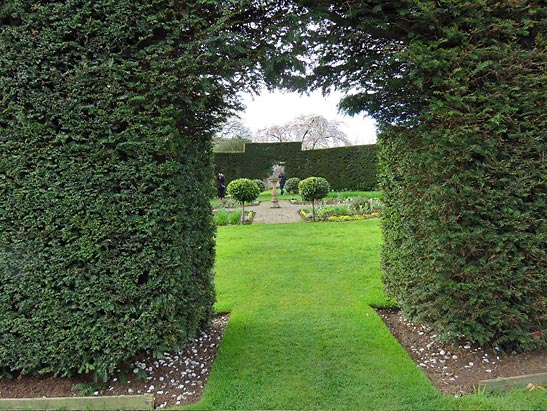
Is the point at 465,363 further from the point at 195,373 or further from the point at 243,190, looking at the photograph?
the point at 243,190

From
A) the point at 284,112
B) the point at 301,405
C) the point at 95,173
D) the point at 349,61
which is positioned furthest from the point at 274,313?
the point at 284,112

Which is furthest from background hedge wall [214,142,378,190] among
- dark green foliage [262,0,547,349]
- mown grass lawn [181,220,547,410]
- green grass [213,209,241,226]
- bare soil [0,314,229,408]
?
bare soil [0,314,229,408]

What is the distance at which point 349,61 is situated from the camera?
321 centimetres

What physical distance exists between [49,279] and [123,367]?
0.90 metres

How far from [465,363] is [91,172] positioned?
3271mm

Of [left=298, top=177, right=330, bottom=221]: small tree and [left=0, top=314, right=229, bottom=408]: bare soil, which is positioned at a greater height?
[left=298, top=177, right=330, bottom=221]: small tree

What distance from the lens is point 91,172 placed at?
2.41 meters

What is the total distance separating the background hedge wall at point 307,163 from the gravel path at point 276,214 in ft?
14.0

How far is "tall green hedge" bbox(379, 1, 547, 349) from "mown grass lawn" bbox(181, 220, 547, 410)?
1.97ft

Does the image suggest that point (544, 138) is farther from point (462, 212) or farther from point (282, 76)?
point (282, 76)

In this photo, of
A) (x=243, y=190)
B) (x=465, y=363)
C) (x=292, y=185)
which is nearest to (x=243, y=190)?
(x=243, y=190)

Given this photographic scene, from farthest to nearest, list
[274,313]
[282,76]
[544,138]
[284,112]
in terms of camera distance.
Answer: [284,112], [274,313], [282,76], [544,138]

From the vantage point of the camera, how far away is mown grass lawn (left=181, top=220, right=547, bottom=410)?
246cm

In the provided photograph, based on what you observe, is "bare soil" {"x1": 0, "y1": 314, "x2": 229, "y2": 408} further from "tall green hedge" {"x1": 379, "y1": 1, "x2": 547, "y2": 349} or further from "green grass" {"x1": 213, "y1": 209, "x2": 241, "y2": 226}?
"green grass" {"x1": 213, "y1": 209, "x2": 241, "y2": 226}
